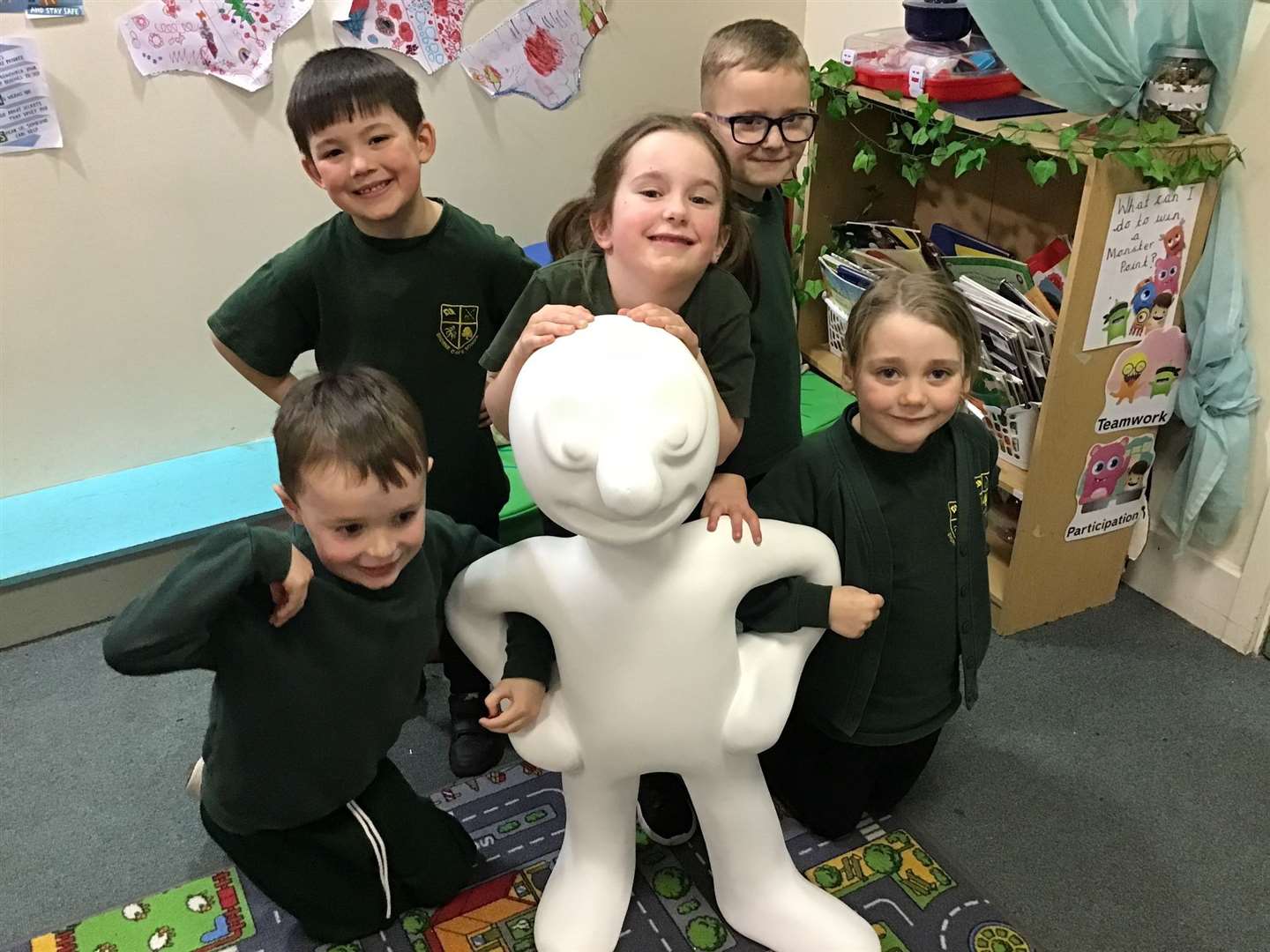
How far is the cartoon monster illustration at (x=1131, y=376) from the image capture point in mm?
1721

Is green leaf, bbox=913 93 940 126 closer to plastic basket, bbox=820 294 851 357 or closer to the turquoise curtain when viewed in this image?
the turquoise curtain

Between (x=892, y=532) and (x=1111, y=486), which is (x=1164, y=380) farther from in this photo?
(x=892, y=532)

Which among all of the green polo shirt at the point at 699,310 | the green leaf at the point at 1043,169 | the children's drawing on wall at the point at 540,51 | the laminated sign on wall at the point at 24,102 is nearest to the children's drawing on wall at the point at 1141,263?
the green leaf at the point at 1043,169

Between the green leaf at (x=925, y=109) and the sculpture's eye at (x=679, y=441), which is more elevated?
the green leaf at (x=925, y=109)

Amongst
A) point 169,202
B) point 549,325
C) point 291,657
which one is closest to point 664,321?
point 549,325

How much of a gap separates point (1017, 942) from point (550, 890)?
0.58m

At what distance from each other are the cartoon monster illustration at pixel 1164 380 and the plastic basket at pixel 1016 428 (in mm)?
A: 217

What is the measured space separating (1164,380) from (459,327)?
1.17 metres

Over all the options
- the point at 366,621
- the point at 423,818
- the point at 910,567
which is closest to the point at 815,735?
the point at 910,567

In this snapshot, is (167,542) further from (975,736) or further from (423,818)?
(975,736)

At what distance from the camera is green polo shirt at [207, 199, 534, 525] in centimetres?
141

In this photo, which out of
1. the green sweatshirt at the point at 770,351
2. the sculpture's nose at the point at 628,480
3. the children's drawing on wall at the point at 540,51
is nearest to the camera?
the sculpture's nose at the point at 628,480

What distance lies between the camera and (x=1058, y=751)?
5.40 ft

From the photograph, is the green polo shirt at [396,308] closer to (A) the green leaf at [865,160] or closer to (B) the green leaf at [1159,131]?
(A) the green leaf at [865,160]
